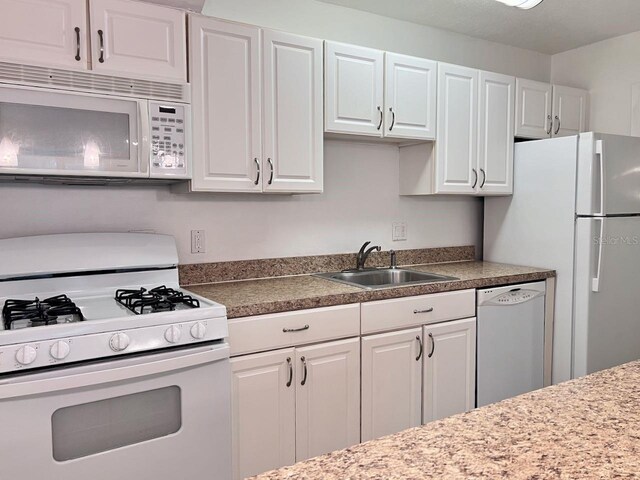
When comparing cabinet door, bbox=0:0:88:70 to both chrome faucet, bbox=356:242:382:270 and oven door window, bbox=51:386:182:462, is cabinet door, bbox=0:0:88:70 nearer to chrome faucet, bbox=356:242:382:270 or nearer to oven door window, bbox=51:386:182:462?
oven door window, bbox=51:386:182:462

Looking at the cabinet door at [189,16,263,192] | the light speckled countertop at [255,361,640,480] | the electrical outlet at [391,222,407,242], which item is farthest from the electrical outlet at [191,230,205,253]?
the light speckled countertop at [255,361,640,480]

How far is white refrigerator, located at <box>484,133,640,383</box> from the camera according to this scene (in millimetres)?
2861

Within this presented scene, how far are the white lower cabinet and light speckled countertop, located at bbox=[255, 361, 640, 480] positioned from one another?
125 cm

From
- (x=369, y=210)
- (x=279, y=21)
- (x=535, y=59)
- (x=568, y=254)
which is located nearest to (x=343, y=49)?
(x=279, y=21)

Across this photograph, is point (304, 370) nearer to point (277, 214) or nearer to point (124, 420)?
point (124, 420)

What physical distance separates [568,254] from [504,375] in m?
0.81

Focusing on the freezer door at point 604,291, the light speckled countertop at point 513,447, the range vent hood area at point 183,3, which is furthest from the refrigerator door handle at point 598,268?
the range vent hood area at point 183,3

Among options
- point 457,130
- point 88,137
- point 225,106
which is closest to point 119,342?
point 88,137

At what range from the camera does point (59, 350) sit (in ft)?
5.03

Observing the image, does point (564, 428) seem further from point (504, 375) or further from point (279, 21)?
point (279, 21)

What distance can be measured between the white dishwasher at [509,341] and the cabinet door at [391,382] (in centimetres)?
46

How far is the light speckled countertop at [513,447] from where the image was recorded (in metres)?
0.74

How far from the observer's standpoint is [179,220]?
2.51m

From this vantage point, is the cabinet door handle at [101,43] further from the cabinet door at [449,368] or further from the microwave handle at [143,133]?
the cabinet door at [449,368]
